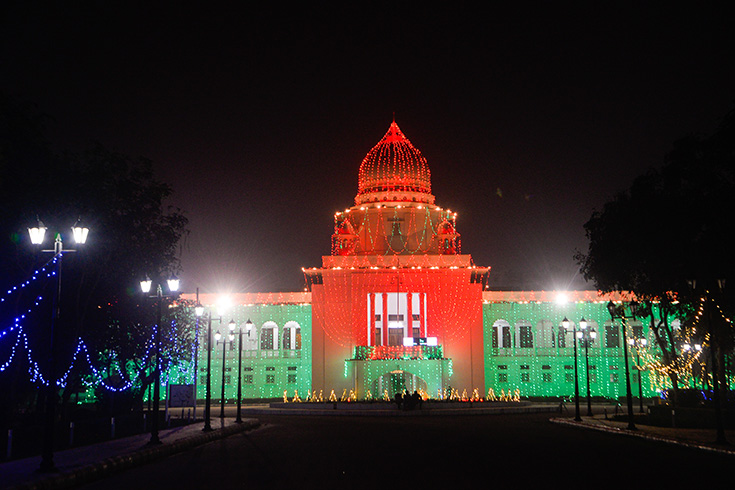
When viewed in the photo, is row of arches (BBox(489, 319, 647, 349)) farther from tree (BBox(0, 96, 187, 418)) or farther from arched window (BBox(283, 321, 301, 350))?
tree (BBox(0, 96, 187, 418))

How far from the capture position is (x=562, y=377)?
2110 inches

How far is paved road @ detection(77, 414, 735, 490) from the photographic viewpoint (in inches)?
550

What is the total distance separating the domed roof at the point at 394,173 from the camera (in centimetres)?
5403

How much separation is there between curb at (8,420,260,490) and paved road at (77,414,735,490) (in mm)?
407

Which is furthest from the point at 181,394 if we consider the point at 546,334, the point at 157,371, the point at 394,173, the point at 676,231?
the point at 546,334

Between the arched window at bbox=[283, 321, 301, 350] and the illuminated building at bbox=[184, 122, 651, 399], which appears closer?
the illuminated building at bbox=[184, 122, 651, 399]

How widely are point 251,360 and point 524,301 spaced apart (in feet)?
67.0

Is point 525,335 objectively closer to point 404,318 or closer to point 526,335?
point 526,335

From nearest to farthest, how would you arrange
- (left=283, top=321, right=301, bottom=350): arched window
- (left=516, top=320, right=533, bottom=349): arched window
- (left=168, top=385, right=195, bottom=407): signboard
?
(left=168, top=385, right=195, bottom=407): signboard
(left=283, top=321, right=301, bottom=350): arched window
(left=516, top=320, right=533, bottom=349): arched window

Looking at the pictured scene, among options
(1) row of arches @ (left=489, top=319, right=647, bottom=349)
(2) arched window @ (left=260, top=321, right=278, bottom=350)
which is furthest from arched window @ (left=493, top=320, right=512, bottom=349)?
(2) arched window @ (left=260, top=321, right=278, bottom=350)

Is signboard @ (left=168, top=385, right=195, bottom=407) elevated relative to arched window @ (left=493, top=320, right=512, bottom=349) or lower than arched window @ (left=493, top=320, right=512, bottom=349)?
lower

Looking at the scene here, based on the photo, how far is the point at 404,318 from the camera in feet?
174

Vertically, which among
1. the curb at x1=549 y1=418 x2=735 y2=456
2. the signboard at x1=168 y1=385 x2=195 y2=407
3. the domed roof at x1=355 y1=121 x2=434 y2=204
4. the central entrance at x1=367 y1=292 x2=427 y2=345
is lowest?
the curb at x1=549 y1=418 x2=735 y2=456

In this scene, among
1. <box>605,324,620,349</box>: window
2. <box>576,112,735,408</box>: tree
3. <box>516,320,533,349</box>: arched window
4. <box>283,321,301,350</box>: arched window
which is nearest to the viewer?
<box>576,112,735,408</box>: tree
